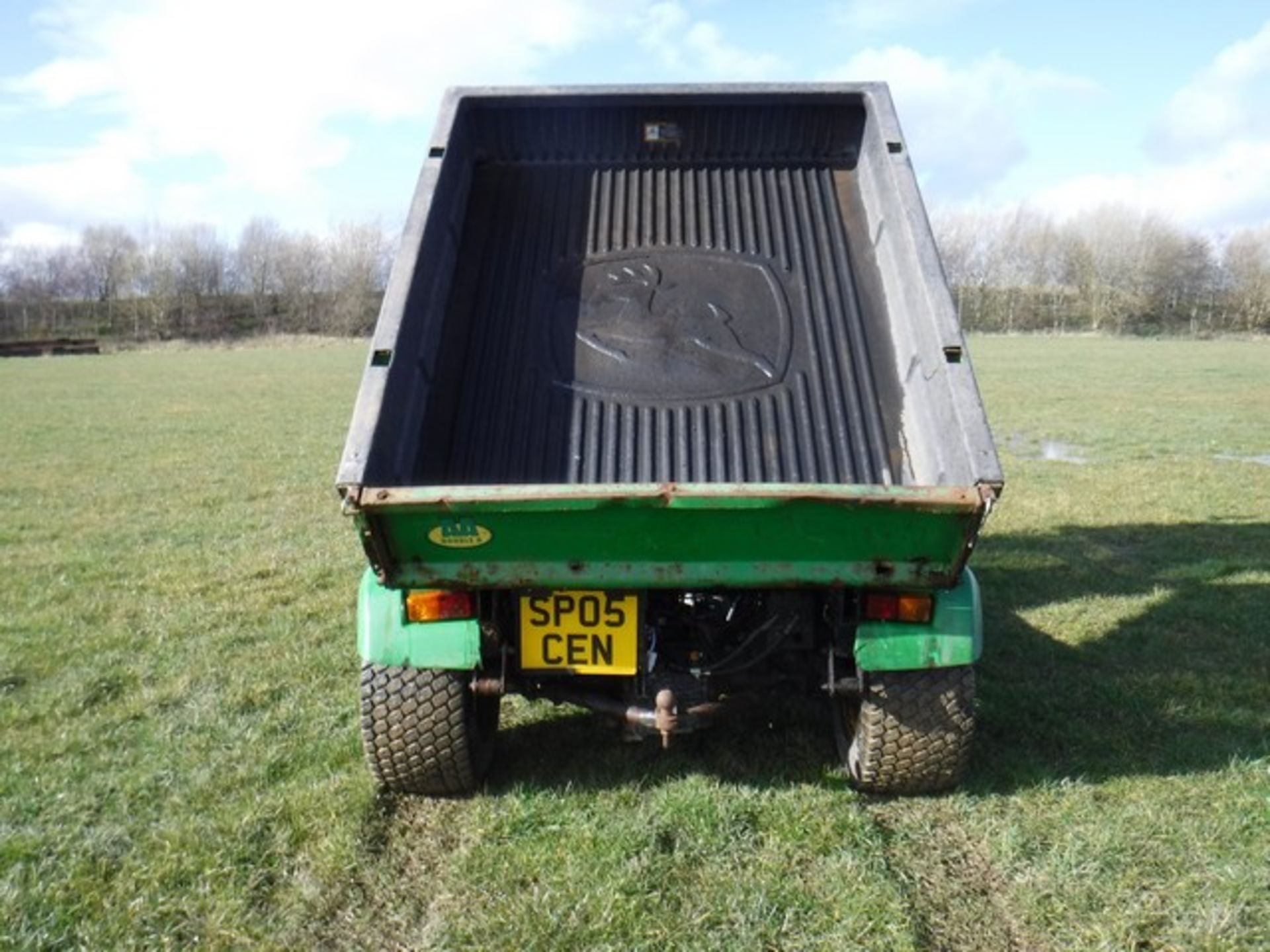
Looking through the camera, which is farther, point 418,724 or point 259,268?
point 259,268

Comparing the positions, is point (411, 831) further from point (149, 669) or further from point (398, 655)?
point (149, 669)

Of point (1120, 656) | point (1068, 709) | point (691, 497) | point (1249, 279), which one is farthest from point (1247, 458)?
point (1249, 279)

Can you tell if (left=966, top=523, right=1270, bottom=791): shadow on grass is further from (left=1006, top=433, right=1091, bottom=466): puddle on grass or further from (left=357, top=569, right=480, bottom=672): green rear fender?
(left=1006, top=433, right=1091, bottom=466): puddle on grass

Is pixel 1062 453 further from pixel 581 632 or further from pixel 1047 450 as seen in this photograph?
pixel 581 632

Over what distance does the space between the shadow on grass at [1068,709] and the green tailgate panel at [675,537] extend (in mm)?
988

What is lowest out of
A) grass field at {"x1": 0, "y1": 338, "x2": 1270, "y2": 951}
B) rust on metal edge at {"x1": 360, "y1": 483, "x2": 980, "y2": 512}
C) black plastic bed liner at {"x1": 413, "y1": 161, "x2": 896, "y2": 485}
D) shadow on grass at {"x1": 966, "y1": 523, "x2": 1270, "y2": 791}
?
grass field at {"x1": 0, "y1": 338, "x2": 1270, "y2": 951}

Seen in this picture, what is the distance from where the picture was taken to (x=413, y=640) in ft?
11.4

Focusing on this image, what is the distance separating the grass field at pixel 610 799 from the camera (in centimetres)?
305

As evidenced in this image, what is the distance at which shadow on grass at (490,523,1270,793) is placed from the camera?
13.3 feet

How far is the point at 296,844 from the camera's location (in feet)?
11.4

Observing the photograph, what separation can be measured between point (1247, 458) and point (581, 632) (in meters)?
11.8

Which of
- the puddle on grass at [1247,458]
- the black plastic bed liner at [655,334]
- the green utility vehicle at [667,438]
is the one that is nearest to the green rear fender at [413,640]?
the green utility vehicle at [667,438]

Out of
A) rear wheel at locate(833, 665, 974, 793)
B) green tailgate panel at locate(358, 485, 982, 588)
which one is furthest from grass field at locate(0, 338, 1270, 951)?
green tailgate panel at locate(358, 485, 982, 588)

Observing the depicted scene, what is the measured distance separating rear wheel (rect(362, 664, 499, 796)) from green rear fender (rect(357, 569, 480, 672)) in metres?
0.09
